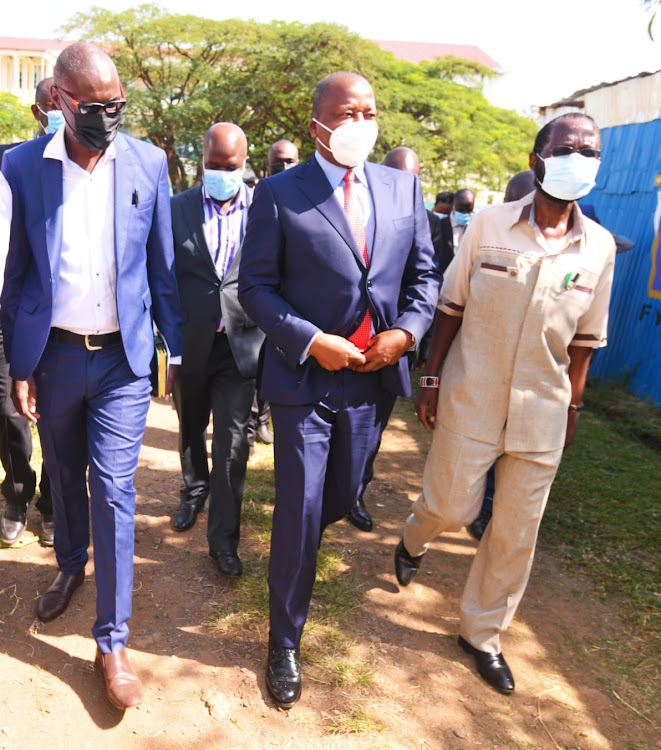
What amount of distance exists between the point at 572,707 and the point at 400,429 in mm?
3735

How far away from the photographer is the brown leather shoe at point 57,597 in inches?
127

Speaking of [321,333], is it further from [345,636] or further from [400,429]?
[400,429]

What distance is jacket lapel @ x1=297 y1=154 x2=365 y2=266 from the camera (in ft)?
8.96

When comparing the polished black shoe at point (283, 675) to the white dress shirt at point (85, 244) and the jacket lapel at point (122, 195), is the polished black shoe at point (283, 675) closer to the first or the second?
the white dress shirt at point (85, 244)

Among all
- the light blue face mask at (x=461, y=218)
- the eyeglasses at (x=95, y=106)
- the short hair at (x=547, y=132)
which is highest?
the short hair at (x=547, y=132)

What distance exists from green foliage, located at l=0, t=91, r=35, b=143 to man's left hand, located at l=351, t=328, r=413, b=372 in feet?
78.2

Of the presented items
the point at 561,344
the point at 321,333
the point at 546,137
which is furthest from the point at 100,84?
the point at 561,344

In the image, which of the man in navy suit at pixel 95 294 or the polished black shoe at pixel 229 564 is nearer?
the man in navy suit at pixel 95 294

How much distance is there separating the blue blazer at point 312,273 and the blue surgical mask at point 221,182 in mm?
1046

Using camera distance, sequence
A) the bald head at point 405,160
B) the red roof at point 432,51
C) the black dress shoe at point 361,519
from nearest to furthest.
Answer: the black dress shoe at point 361,519 < the bald head at point 405,160 < the red roof at point 432,51

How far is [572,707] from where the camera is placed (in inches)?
118

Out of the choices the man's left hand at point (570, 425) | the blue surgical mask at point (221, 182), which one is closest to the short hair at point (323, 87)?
the blue surgical mask at point (221, 182)

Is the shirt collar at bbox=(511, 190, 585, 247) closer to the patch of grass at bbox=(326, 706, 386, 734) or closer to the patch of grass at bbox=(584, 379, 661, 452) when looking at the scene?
the patch of grass at bbox=(326, 706, 386, 734)

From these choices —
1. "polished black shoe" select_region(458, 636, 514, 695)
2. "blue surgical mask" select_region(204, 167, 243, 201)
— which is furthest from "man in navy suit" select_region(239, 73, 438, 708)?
"blue surgical mask" select_region(204, 167, 243, 201)
